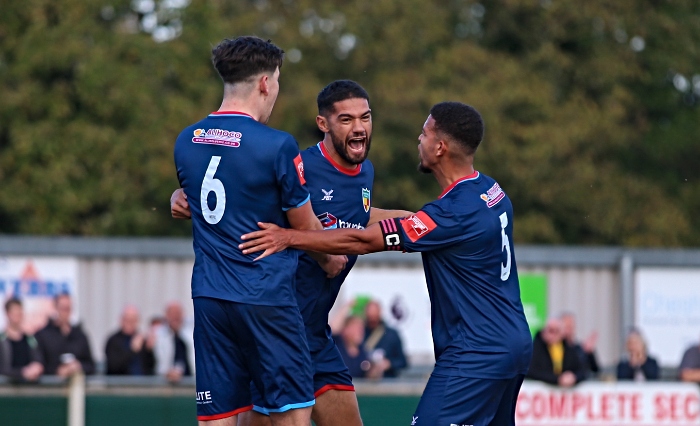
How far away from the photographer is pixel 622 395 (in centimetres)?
1230

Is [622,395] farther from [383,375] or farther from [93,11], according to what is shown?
[93,11]

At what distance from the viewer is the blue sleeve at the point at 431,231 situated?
6621 millimetres

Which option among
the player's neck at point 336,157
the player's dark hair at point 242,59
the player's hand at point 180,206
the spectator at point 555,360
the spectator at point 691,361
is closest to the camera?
the player's dark hair at point 242,59

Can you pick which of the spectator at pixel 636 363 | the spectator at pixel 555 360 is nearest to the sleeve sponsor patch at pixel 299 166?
the spectator at pixel 555 360

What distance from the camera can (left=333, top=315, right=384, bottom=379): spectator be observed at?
42.1ft

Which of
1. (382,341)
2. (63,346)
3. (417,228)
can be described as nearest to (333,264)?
(417,228)

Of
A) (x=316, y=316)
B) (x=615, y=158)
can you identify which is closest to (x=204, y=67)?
(x=615, y=158)

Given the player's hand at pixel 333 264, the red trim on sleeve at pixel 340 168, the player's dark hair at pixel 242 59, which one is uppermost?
the player's dark hair at pixel 242 59

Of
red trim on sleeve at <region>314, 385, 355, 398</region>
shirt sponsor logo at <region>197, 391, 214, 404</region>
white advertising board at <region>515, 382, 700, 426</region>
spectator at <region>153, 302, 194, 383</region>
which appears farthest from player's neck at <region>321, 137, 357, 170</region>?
spectator at <region>153, 302, 194, 383</region>

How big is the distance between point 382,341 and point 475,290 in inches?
291

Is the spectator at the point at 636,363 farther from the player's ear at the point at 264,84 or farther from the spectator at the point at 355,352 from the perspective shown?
the player's ear at the point at 264,84

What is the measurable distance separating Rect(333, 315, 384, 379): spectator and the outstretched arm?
6313 millimetres

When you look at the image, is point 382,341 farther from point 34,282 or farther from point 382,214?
point 34,282

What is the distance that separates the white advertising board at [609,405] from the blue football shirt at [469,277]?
5.56 m
